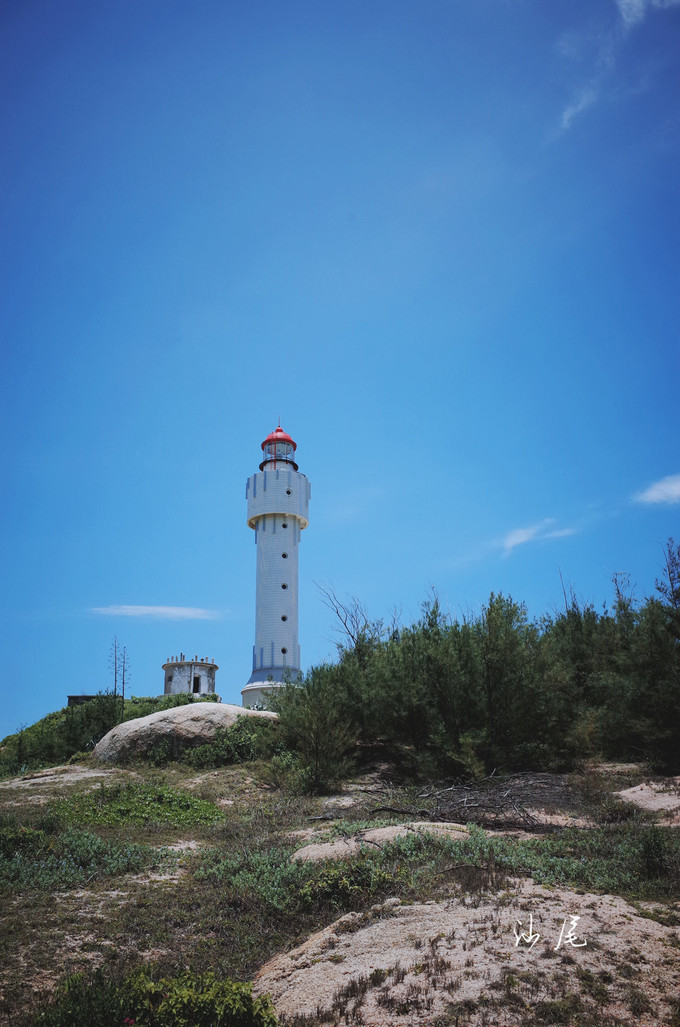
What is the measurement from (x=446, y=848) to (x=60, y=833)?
5590mm

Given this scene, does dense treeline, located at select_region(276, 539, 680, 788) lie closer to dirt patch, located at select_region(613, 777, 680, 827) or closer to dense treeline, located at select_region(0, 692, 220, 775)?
dirt patch, located at select_region(613, 777, 680, 827)

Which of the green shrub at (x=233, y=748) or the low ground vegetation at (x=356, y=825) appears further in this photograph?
the green shrub at (x=233, y=748)

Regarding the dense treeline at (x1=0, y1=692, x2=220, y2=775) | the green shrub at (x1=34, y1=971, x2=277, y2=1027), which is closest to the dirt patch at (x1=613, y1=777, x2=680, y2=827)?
→ the green shrub at (x1=34, y1=971, x2=277, y2=1027)

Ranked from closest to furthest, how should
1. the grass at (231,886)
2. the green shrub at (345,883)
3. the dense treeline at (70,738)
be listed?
the grass at (231,886) < the green shrub at (345,883) < the dense treeline at (70,738)

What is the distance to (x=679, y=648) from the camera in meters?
15.2

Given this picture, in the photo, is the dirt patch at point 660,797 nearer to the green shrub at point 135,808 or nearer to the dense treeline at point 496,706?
the dense treeline at point 496,706

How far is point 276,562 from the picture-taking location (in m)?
32.0

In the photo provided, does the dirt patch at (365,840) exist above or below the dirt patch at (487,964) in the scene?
above

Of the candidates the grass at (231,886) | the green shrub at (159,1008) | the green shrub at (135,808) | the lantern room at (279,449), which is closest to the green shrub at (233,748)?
the green shrub at (135,808)

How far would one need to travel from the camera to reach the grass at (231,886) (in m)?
5.03

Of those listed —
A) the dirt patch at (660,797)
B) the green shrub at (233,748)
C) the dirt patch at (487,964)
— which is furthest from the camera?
the green shrub at (233,748)

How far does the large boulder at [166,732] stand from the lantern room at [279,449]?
18223mm

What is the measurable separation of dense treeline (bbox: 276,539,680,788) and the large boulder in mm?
Answer: 2111

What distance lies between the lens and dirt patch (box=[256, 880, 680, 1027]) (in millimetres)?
3688
